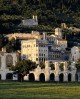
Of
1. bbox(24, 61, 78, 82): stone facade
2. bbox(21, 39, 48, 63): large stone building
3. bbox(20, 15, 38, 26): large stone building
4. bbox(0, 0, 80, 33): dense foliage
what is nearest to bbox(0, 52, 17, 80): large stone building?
bbox(24, 61, 78, 82): stone facade

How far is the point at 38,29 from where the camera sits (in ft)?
566

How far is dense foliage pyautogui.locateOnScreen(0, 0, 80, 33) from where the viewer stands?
169m

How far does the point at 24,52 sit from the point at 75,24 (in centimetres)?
4140

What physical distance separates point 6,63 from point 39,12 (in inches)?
2281

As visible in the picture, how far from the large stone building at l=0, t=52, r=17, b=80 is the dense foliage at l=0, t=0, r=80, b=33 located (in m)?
30.3

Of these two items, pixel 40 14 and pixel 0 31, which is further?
pixel 40 14

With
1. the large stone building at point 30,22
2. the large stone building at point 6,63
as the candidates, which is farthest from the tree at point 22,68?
the large stone building at point 30,22

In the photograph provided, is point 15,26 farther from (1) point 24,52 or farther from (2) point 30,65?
(2) point 30,65

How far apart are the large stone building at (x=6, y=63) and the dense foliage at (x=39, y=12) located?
3028 cm

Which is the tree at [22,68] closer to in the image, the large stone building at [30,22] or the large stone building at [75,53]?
the large stone building at [75,53]

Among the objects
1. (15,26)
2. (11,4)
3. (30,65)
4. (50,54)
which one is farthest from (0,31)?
(30,65)

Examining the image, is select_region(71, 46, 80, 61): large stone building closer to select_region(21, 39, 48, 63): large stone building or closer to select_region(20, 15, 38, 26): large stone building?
select_region(21, 39, 48, 63): large stone building

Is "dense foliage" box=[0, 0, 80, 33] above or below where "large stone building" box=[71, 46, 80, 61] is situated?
above

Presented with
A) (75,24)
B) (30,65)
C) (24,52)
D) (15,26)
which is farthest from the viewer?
(75,24)
